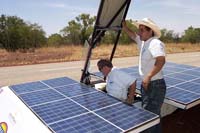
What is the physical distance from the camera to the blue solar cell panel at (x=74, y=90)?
4042 millimetres

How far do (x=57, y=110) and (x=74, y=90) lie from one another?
851 millimetres

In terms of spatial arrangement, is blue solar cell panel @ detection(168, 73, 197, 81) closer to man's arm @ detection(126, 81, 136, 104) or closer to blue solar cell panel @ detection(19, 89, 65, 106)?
man's arm @ detection(126, 81, 136, 104)

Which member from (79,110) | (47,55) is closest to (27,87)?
(79,110)

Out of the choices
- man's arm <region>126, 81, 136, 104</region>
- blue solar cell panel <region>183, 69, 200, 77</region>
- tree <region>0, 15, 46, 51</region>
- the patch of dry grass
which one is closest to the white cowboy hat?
man's arm <region>126, 81, 136, 104</region>

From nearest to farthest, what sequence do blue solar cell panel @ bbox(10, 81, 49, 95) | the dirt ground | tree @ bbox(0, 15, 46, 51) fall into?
blue solar cell panel @ bbox(10, 81, 49, 95), the dirt ground, tree @ bbox(0, 15, 46, 51)

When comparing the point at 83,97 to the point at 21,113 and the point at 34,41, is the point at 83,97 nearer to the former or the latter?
the point at 21,113

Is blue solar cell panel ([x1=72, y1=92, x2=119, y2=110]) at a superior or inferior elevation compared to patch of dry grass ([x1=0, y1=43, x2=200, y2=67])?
superior

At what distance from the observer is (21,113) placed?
334cm

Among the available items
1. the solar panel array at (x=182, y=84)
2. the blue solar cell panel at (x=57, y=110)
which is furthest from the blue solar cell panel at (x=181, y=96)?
the blue solar cell panel at (x=57, y=110)

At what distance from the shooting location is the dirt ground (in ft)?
17.5

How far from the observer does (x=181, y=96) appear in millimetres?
4359

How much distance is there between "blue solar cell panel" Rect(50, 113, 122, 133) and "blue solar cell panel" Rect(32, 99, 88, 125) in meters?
0.13

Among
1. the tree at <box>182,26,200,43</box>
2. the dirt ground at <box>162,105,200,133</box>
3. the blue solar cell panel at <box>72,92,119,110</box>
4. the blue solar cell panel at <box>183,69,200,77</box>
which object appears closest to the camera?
the blue solar cell panel at <box>72,92,119,110</box>

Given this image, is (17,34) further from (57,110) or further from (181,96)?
(57,110)
